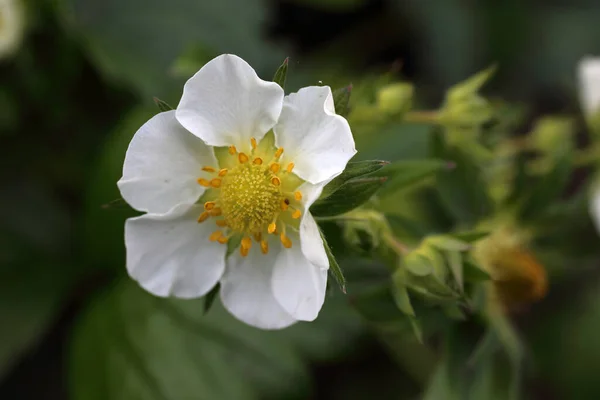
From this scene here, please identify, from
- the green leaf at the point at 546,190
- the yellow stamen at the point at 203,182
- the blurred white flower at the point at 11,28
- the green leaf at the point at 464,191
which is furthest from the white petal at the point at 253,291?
the blurred white flower at the point at 11,28

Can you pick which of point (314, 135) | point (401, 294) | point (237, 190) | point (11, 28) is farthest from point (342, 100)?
point (11, 28)

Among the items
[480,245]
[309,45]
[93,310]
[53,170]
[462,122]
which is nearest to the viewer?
[462,122]

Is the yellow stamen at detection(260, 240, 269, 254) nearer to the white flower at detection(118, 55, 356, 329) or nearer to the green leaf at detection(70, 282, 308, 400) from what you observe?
the white flower at detection(118, 55, 356, 329)

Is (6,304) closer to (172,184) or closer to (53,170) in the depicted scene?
(53,170)

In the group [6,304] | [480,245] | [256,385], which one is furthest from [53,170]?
[480,245]

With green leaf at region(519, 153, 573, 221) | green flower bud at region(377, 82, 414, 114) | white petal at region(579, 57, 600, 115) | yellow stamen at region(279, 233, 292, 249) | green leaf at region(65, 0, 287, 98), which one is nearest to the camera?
yellow stamen at region(279, 233, 292, 249)

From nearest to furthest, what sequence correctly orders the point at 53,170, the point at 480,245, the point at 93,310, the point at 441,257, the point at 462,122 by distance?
the point at 441,257 < the point at 462,122 < the point at 480,245 < the point at 93,310 < the point at 53,170

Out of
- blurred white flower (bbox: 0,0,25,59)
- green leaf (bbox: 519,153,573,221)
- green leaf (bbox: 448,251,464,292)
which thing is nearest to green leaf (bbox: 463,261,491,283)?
green leaf (bbox: 448,251,464,292)
